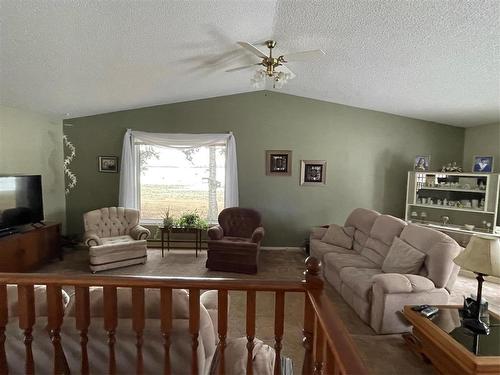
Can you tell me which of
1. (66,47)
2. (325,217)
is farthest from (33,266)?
(325,217)

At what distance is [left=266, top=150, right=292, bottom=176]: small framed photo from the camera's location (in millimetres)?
5332

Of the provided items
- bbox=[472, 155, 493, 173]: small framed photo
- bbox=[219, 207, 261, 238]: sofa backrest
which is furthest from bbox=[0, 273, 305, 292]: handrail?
bbox=[472, 155, 493, 173]: small framed photo

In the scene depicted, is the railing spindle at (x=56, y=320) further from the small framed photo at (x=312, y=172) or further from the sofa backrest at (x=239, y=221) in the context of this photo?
the small framed photo at (x=312, y=172)

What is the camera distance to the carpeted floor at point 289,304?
2.35 metres

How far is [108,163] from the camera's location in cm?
534

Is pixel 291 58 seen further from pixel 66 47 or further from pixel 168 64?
pixel 66 47

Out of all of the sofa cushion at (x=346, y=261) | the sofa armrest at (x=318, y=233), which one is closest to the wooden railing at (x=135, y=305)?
the sofa cushion at (x=346, y=261)

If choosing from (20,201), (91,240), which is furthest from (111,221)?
(20,201)

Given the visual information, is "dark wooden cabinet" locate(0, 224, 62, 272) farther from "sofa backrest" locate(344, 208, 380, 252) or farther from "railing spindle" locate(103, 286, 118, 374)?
"sofa backrest" locate(344, 208, 380, 252)

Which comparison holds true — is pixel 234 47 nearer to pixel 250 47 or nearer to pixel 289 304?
pixel 250 47

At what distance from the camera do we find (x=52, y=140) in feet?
16.4

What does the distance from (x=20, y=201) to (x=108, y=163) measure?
165 centimetres

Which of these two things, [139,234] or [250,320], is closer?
[250,320]

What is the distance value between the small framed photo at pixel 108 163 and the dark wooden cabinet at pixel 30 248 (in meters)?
1.31
